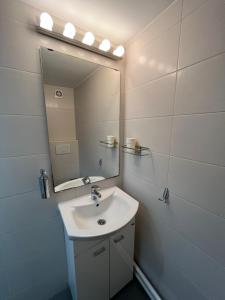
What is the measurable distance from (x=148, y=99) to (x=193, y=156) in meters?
0.54

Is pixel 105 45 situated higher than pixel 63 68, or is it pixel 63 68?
pixel 105 45

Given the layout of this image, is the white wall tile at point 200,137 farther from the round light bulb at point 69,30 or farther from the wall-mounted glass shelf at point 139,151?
the round light bulb at point 69,30

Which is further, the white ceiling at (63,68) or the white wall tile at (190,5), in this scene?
the white ceiling at (63,68)

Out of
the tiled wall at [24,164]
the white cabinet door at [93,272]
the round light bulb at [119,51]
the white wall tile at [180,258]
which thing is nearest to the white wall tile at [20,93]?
the tiled wall at [24,164]

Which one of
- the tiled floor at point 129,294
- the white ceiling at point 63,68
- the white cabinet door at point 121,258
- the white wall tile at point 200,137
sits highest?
the white ceiling at point 63,68

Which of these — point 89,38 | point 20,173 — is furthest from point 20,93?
point 89,38

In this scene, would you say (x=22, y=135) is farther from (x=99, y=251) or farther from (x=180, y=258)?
(x=180, y=258)

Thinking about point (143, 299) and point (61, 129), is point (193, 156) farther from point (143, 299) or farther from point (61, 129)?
point (143, 299)

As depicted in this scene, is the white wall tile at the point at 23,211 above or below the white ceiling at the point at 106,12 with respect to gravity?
below

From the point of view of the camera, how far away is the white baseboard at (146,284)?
1.15 metres

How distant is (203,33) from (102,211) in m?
1.36

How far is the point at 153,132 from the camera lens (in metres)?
1.07

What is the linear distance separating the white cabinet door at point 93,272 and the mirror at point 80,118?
1.62 feet

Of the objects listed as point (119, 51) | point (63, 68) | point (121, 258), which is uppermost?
point (119, 51)
